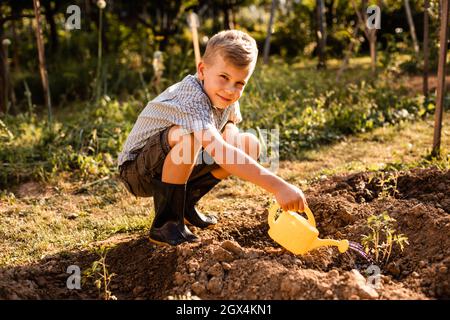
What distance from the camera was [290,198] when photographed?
211 centimetres

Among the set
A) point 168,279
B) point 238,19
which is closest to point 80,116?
point 168,279

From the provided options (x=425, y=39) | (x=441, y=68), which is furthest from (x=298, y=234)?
(x=425, y=39)

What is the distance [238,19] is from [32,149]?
547 cm

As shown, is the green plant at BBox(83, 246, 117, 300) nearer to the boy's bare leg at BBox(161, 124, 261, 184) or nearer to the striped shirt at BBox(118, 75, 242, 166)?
the boy's bare leg at BBox(161, 124, 261, 184)

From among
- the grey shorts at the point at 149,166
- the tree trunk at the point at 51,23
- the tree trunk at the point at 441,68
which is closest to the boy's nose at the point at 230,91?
the grey shorts at the point at 149,166

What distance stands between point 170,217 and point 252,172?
48 cm

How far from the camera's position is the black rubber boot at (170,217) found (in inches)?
97.4

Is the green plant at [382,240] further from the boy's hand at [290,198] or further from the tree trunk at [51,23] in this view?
the tree trunk at [51,23]

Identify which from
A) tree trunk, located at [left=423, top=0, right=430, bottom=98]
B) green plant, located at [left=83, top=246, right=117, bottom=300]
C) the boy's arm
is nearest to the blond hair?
the boy's arm

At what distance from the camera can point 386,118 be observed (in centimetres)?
472

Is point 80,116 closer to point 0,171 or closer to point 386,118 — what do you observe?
point 0,171

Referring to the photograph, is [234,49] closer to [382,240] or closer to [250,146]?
[250,146]

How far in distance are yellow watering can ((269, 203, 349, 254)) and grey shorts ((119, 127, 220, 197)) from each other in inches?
19.5

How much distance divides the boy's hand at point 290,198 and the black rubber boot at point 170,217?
19.1 inches
